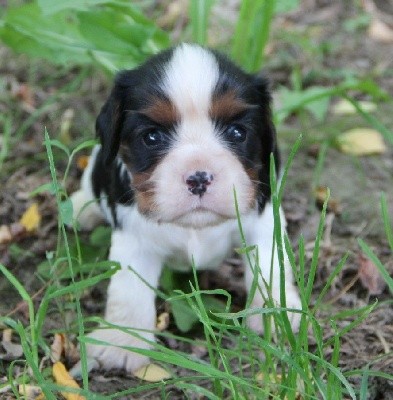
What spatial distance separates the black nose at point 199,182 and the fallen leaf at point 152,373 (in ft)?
2.97

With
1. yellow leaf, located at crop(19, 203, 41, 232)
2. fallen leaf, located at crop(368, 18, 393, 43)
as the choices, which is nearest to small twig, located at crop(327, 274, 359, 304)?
yellow leaf, located at crop(19, 203, 41, 232)

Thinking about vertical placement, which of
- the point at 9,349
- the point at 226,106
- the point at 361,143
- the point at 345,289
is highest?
the point at 226,106

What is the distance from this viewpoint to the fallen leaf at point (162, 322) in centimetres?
422

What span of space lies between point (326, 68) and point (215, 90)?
3.34 meters

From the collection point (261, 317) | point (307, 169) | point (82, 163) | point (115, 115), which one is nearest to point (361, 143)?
point (307, 169)

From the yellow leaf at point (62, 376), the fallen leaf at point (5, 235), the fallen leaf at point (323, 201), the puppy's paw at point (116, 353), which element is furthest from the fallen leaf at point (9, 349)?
the fallen leaf at point (323, 201)

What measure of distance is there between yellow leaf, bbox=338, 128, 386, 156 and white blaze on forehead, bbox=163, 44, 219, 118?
222 centimetres

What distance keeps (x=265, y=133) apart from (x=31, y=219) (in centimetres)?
168

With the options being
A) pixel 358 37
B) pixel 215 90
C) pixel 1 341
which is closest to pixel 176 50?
pixel 215 90

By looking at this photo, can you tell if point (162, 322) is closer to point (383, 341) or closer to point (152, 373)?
point (152, 373)

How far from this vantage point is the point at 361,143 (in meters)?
5.75

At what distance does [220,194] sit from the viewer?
350 centimetres

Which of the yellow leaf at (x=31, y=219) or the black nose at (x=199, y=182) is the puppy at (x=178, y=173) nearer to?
the black nose at (x=199, y=182)

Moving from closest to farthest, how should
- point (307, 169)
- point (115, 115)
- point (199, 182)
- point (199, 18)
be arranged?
1. point (199, 182)
2. point (115, 115)
3. point (199, 18)
4. point (307, 169)
